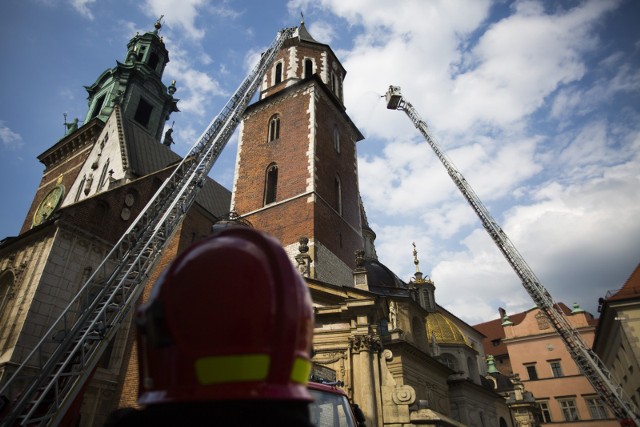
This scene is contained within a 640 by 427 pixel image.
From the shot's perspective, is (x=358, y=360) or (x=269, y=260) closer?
(x=269, y=260)

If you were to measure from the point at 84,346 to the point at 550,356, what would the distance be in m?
41.2

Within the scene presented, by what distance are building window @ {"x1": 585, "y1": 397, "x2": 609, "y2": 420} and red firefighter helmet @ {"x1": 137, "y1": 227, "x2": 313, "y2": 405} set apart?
42.2 metres

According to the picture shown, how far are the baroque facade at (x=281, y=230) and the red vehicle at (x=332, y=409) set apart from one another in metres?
8.98

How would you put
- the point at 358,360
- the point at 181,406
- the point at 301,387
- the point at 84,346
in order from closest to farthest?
the point at 181,406 < the point at 301,387 < the point at 84,346 < the point at 358,360

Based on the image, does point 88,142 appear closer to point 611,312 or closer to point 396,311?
point 396,311

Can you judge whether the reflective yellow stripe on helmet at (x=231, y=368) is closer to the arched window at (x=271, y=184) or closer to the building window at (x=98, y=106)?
the arched window at (x=271, y=184)

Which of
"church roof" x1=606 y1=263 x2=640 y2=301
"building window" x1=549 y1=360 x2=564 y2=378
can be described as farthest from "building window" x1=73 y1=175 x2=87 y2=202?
"building window" x1=549 y1=360 x2=564 y2=378

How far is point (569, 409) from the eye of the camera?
34750 mm

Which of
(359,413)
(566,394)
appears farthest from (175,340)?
(566,394)

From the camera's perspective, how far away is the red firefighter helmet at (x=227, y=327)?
49.5 inches

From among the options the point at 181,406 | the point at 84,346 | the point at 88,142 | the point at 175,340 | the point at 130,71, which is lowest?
the point at 181,406

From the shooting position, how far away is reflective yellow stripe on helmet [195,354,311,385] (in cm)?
125

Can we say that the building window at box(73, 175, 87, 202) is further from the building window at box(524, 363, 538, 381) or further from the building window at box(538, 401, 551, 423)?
the building window at box(524, 363, 538, 381)

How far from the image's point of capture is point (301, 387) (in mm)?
1360
